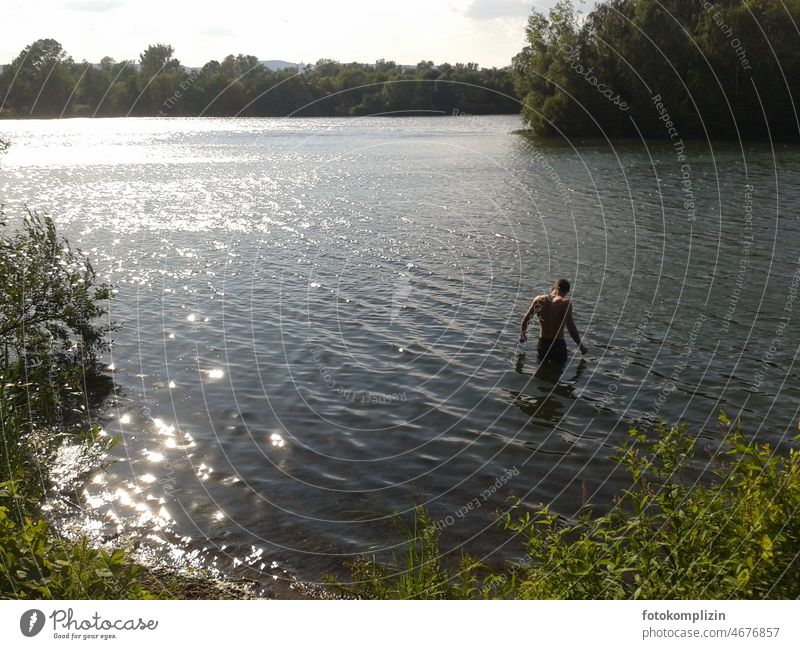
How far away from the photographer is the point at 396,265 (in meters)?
27.6

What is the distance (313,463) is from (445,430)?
2756 mm

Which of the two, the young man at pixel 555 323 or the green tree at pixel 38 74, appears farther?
the young man at pixel 555 323

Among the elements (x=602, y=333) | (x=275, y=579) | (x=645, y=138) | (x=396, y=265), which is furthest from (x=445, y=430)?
(x=645, y=138)

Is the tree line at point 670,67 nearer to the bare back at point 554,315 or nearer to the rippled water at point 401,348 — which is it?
the rippled water at point 401,348

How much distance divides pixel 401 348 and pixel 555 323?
4.06 m

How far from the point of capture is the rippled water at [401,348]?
11648mm

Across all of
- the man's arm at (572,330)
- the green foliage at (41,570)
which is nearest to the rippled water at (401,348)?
the man's arm at (572,330)

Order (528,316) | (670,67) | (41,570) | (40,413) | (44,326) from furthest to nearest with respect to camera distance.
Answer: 1. (670,67)
2. (528,316)
3. (44,326)
4. (40,413)
5. (41,570)

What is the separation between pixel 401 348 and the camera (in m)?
18.7

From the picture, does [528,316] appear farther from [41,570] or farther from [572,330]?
[41,570]

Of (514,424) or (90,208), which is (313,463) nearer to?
(514,424)

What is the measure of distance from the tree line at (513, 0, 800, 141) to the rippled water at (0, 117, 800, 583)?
20248 millimetres

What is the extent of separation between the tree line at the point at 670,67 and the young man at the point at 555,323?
148 ft

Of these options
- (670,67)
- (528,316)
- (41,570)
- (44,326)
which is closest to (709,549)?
(41,570)
